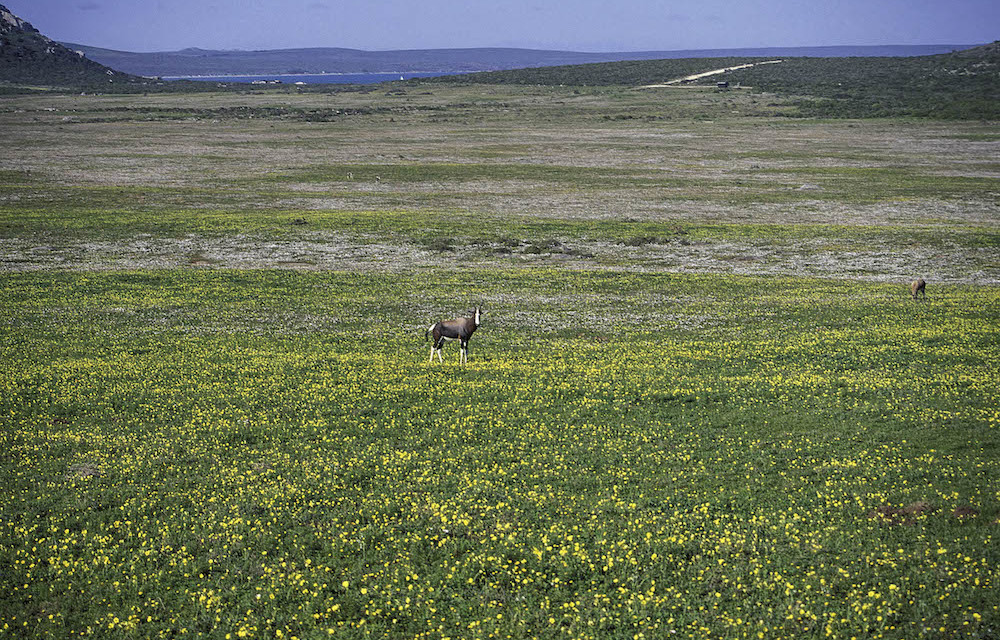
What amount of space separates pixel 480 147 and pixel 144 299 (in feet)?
301

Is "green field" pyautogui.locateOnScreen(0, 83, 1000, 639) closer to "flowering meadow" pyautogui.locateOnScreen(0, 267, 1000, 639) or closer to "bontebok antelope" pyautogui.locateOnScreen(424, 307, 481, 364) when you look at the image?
"flowering meadow" pyautogui.locateOnScreen(0, 267, 1000, 639)

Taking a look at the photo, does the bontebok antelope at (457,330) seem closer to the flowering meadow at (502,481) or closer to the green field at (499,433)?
the flowering meadow at (502,481)

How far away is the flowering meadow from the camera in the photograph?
14.2m

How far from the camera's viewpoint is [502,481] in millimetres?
19391

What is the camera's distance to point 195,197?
80562 millimetres

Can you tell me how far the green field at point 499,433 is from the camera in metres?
14.4

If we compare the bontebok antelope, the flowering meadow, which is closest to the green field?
the flowering meadow

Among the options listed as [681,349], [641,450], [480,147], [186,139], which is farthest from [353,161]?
[641,450]

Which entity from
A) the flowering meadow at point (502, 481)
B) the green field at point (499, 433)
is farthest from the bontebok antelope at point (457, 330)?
the green field at point (499, 433)

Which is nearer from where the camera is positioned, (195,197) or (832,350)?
(832,350)

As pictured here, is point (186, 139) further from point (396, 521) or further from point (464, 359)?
point (396, 521)

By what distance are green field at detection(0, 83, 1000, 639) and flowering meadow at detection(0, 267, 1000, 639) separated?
0.09 m

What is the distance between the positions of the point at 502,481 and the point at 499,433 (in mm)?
3298

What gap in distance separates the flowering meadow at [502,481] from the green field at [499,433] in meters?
0.09
